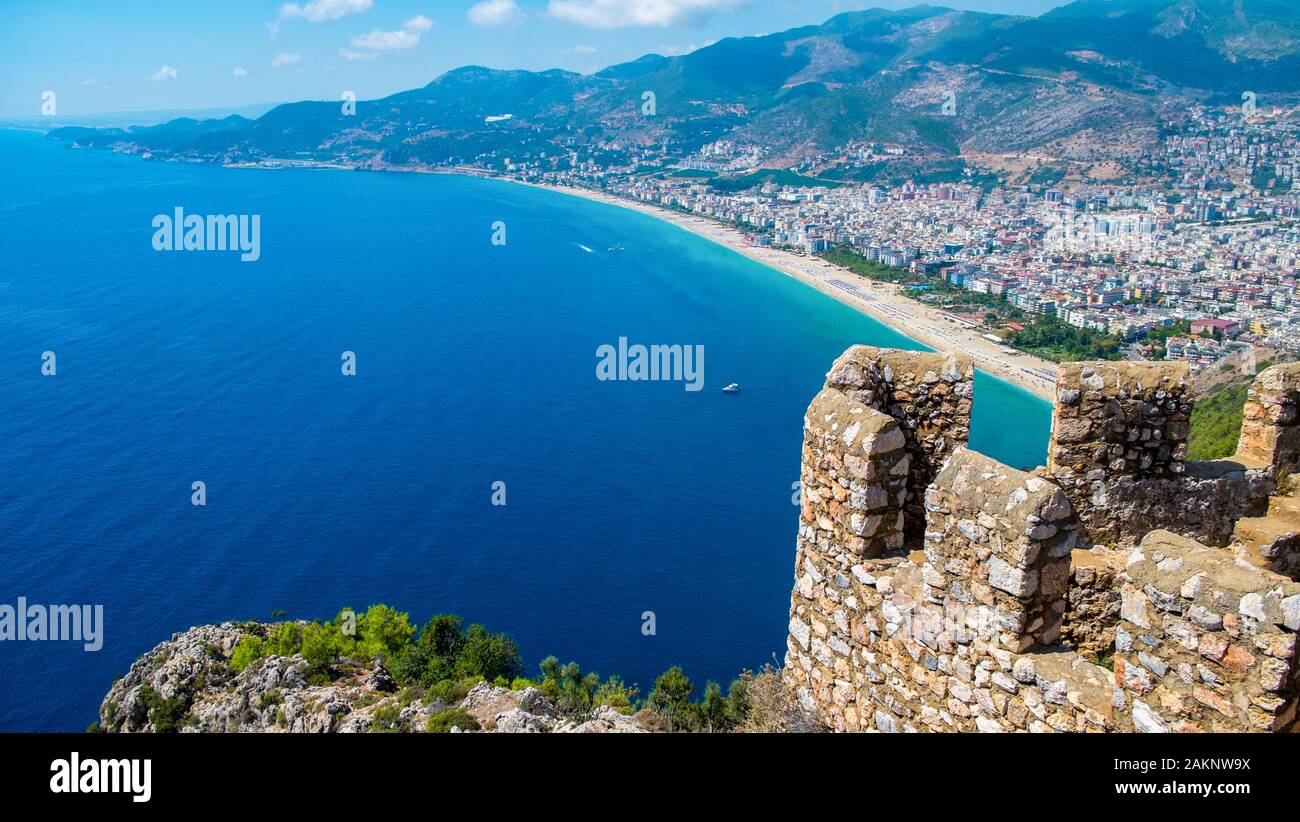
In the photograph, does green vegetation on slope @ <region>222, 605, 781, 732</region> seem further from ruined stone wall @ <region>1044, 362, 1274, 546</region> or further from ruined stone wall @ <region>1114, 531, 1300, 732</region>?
ruined stone wall @ <region>1114, 531, 1300, 732</region>

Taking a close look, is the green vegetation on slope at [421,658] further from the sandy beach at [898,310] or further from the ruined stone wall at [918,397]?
the sandy beach at [898,310]

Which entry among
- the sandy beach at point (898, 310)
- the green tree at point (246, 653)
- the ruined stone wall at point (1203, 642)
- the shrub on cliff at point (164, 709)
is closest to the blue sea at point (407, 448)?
the sandy beach at point (898, 310)

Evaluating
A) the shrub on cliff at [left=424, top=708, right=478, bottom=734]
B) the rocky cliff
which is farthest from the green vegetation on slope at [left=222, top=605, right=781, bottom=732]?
the shrub on cliff at [left=424, top=708, right=478, bottom=734]

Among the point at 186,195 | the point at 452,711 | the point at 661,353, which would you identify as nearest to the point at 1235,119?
the point at 661,353

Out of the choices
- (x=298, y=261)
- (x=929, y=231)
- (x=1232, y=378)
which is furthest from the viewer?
(x=929, y=231)

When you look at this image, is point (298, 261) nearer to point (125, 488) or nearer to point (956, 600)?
point (125, 488)
